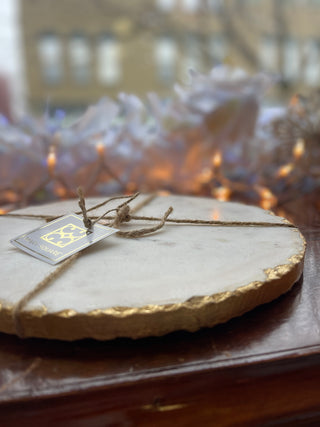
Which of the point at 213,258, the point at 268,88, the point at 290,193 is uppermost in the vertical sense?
the point at 268,88

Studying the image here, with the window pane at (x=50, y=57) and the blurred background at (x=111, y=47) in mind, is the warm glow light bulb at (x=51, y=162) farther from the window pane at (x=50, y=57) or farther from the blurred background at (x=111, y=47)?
the window pane at (x=50, y=57)

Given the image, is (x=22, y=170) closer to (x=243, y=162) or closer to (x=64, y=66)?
(x=243, y=162)

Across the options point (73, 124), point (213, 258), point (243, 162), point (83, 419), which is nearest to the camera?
point (83, 419)

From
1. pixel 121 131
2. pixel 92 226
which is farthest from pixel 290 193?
pixel 92 226

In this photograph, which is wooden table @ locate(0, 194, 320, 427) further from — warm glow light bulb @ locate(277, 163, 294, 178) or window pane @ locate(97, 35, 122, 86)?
window pane @ locate(97, 35, 122, 86)

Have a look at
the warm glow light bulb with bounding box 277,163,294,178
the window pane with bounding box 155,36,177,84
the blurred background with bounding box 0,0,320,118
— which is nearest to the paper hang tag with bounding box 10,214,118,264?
the warm glow light bulb with bounding box 277,163,294,178

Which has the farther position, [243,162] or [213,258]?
[243,162]
